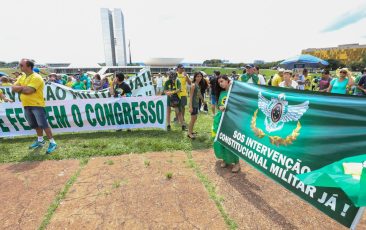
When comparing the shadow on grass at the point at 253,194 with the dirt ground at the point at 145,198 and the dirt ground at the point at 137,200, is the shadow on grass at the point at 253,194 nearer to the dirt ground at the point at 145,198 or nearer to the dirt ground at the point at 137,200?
the dirt ground at the point at 145,198

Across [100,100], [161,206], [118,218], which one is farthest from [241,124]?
[100,100]

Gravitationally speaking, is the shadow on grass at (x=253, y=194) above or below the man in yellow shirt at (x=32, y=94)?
below

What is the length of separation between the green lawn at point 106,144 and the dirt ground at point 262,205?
1611mm

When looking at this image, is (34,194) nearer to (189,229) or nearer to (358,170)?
(189,229)

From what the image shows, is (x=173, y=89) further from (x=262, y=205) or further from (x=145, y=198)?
(x=262, y=205)

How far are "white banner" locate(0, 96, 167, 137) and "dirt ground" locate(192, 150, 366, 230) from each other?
2961 millimetres

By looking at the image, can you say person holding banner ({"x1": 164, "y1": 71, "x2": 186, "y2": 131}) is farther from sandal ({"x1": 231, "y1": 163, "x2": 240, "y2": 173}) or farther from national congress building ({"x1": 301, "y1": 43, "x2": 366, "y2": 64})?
national congress building ({"x1": 301, "y1": 43, "x2": 366, "y2": 64})

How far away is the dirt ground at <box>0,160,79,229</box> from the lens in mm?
2768

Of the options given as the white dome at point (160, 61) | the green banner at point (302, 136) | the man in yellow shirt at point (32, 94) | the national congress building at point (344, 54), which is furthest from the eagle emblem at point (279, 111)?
the white dome at point (160, 61)

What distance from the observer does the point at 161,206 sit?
9.73 ft

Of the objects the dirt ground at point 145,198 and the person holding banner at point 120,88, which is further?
the person holding banner at point 120,88

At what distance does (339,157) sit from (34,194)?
396cm

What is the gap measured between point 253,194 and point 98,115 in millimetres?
4707

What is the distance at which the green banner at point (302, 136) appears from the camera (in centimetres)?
212
